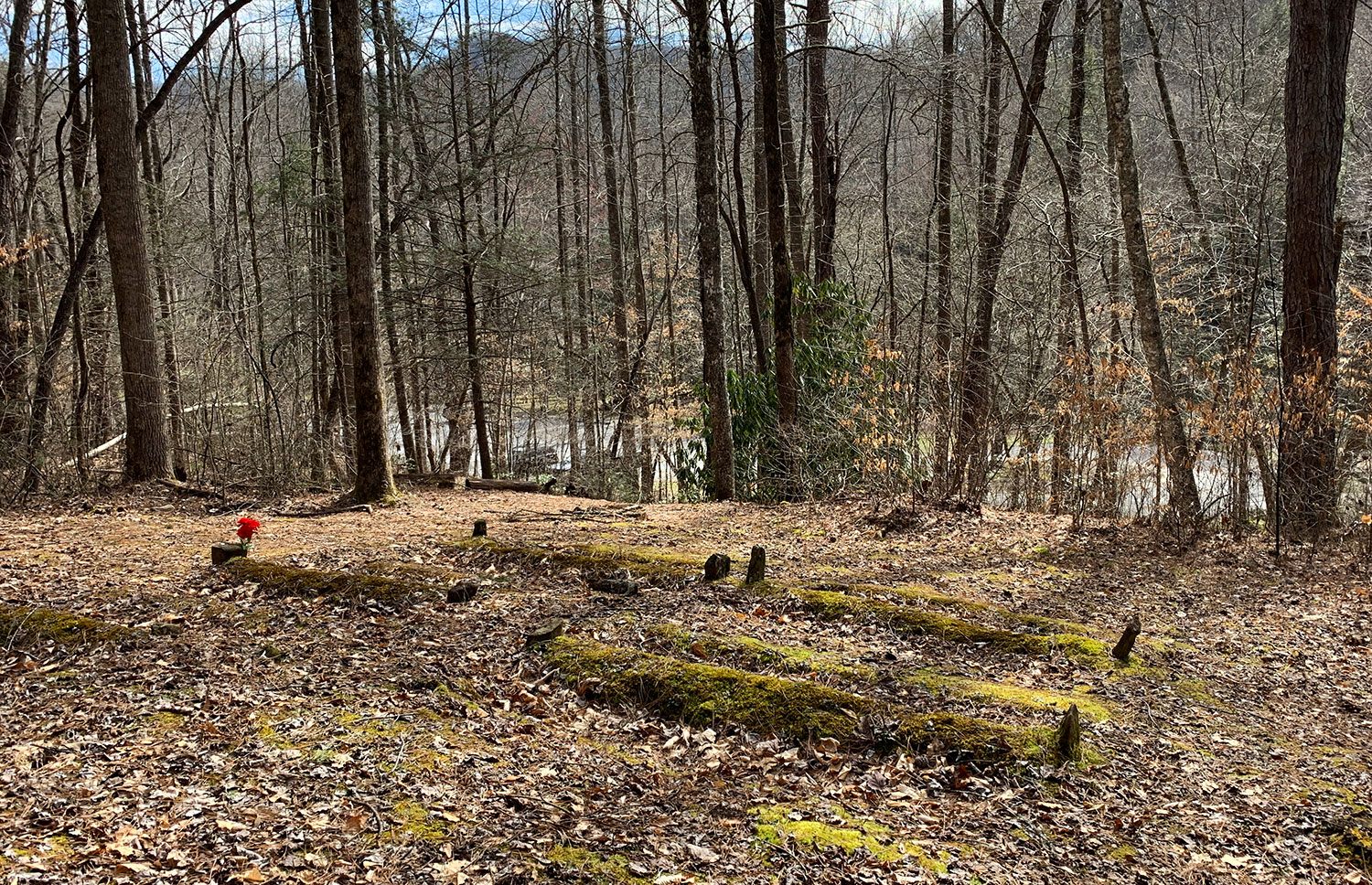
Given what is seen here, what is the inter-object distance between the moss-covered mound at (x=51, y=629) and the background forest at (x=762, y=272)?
5020 mm

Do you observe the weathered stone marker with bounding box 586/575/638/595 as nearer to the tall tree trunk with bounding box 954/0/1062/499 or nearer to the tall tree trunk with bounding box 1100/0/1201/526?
the tall tree trunk with bounding box 1100/0/1201/526

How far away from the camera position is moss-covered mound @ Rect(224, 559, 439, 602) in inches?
218

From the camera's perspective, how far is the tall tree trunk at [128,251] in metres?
9.32

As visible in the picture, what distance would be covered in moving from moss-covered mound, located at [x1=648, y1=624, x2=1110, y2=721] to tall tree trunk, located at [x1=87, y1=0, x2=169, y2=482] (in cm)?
745

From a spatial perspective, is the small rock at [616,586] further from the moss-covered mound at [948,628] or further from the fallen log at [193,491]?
the fallen log at [193,491]

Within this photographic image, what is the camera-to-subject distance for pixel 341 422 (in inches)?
545

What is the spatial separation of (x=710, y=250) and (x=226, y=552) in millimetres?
6678

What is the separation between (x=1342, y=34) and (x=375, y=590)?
9853 mm

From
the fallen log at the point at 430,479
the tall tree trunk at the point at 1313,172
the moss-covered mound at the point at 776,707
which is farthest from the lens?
the fallen log at the point at 430,479

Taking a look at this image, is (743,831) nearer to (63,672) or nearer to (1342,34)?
(63,672)

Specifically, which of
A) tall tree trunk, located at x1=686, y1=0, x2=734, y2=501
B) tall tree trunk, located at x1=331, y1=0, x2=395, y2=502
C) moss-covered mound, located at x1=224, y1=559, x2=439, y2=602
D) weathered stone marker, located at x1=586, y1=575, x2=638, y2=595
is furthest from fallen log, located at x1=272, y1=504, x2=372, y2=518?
tall tree trunk, located at x1=686, y1=0, x2=734, y2=501

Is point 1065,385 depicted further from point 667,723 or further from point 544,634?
point 667,723

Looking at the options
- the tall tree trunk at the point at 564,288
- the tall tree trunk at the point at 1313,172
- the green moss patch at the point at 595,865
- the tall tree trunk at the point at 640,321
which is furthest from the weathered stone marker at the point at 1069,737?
the tall tree trunk at the point at 564,288

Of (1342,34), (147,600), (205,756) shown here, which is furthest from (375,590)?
(1342,34)
